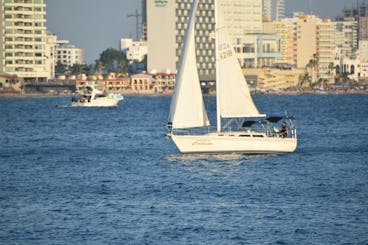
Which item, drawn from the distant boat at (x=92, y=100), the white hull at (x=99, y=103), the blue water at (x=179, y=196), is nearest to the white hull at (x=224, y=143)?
the blue water at (x=179, y=196)

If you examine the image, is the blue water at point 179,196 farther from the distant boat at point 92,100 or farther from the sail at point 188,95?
the distant boat at point 92,100

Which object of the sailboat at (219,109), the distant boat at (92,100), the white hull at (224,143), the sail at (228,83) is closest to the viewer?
the white hull at (224,143)

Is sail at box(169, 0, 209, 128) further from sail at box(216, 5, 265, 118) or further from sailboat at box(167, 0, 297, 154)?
sail at box(216, 5, 265, 118)

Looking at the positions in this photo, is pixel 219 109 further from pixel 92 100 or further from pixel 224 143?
pixel 92 100

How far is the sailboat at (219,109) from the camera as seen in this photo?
6272 cm

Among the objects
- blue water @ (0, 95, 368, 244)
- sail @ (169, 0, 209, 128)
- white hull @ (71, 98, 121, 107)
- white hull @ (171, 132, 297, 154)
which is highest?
sail @ (169, 0, 209, 128)

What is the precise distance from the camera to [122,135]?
95938mm

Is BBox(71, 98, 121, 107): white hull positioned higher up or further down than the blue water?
further down

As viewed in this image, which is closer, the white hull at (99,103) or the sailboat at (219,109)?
the sailboat at (219,109)

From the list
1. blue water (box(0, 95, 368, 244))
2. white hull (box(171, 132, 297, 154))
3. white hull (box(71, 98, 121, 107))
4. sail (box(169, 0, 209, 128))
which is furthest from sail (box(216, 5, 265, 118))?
white hull (box(71, 98, 121, 107))

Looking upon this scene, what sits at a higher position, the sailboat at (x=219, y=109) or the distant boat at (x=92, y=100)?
the sailboat at (x=219, y=109)

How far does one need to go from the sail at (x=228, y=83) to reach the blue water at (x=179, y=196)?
135 inches

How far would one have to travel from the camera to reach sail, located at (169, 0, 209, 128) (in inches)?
2496

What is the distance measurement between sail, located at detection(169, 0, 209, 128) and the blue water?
2.12 meters
